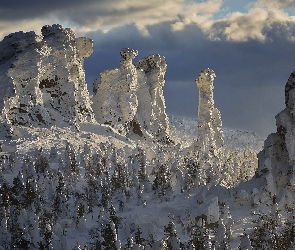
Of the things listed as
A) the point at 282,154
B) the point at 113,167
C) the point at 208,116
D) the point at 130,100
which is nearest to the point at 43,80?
the point at 130,100

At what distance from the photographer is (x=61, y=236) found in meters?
37.9

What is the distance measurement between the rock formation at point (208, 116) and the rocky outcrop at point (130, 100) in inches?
302

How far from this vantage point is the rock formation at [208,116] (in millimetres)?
99188

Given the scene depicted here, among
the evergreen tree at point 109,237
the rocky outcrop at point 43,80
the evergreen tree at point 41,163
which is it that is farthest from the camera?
the rocky outcrop at point 43,80

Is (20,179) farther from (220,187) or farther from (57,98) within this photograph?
(57,98)

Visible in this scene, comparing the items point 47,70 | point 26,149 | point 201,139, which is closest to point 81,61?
point 47,70

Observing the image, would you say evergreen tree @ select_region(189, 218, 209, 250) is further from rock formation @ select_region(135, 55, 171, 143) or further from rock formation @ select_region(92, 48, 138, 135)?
rock formation @ select_region(135, 55, 171, 143)

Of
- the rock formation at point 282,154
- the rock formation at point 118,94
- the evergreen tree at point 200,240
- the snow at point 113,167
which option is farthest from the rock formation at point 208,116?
the evergreen tree at point 200,240

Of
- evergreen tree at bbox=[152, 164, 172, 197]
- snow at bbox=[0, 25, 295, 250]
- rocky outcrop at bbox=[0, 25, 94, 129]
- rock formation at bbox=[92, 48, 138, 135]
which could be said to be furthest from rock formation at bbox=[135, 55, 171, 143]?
evergreen tree at bbox=[152, 164, 172, 197]

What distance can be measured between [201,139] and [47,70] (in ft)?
101

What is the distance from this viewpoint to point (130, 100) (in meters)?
98.8

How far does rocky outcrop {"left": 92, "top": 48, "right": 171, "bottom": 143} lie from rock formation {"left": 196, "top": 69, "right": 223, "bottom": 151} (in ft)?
25.2

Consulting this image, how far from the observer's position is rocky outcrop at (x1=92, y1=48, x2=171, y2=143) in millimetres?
97312

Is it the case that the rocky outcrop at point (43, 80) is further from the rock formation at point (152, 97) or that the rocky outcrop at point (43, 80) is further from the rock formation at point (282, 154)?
the rock formation at point (282, 154)
